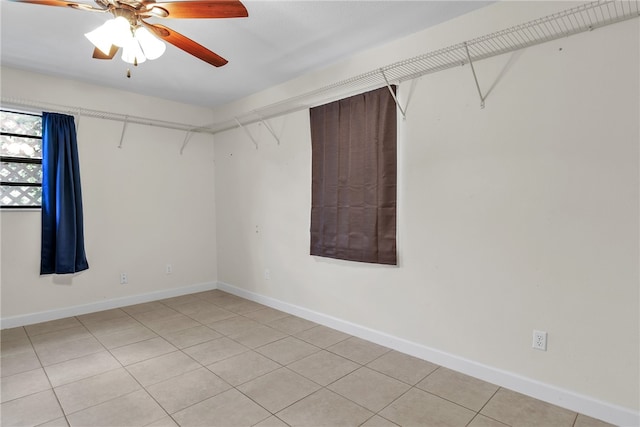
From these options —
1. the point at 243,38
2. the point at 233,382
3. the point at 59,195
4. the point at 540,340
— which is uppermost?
the point at 243,38

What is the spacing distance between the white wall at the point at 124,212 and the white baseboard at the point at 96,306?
0.04 metres

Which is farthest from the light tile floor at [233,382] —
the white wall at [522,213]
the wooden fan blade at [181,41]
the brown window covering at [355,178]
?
the wooden fan blade at [181,41]

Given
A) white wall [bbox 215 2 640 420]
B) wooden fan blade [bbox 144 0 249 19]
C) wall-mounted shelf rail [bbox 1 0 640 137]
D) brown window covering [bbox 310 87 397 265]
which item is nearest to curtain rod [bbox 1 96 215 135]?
wall-mounted shelf rail [bbox 1 0 640 137]

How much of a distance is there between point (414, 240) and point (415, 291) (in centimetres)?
39

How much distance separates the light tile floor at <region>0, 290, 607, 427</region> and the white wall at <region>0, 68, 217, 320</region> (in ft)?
1.67

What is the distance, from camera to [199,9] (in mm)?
1679

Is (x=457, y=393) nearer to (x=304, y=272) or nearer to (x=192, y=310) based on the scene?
(x=304, y=272)

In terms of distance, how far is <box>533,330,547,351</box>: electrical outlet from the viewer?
82.2 inches

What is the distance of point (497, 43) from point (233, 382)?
9.12 feet

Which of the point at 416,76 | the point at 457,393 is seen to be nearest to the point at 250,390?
the point at 457,393

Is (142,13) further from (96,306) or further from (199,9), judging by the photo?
(96,306)

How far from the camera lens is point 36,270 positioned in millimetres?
3428

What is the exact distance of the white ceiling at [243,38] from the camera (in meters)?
2.27

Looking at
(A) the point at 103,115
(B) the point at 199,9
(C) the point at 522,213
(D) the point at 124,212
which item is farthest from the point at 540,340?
(A) the point at 103,115
